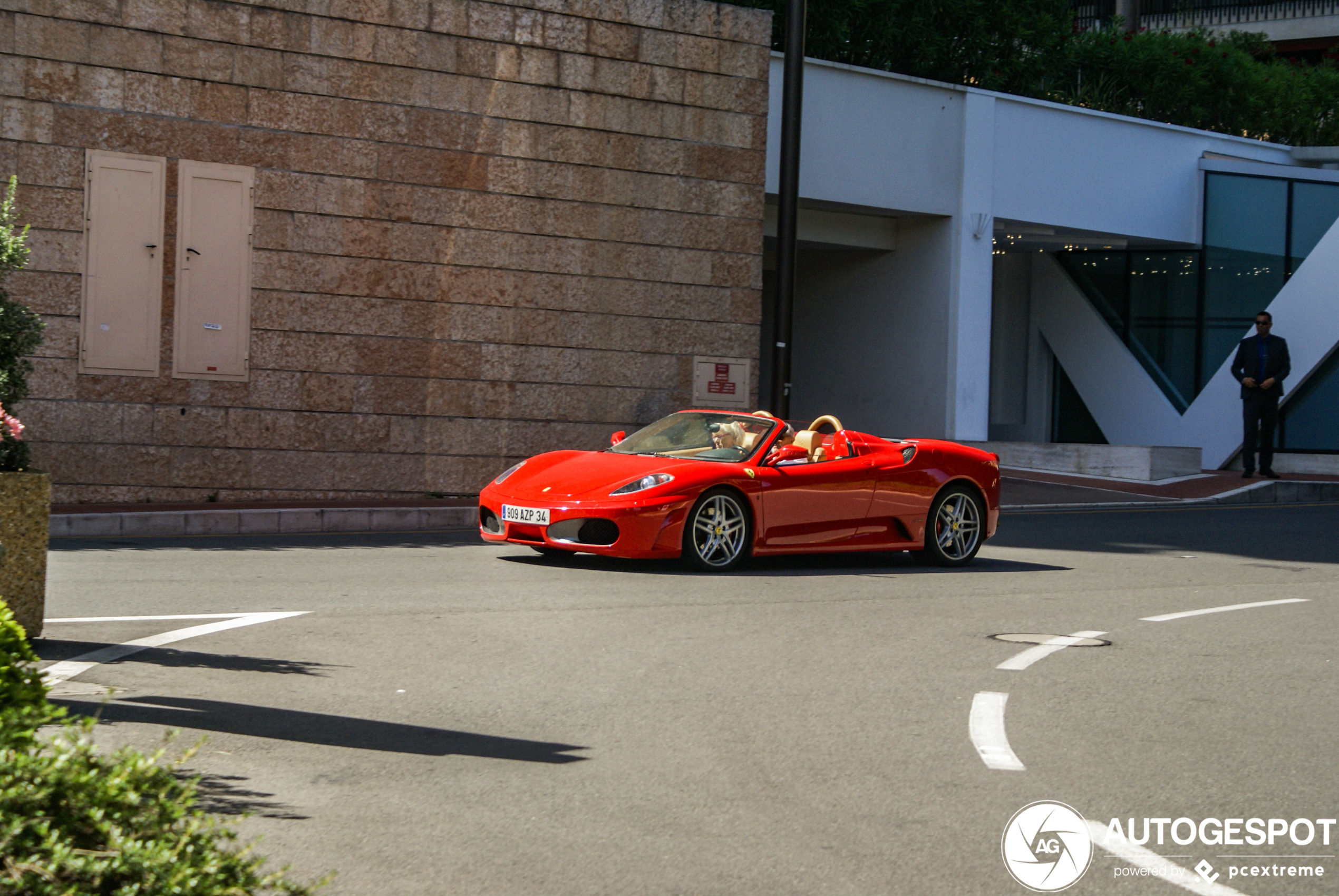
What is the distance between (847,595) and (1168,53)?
20.0 m

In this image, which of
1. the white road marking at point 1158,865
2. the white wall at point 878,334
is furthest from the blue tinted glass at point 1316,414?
the white road marking at point 1158,865

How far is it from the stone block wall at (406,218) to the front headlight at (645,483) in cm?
656

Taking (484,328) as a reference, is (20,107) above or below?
above

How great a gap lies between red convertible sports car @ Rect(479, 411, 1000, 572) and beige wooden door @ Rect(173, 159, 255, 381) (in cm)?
552

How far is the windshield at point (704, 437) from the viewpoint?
1062 cm

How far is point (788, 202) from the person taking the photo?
16.0m

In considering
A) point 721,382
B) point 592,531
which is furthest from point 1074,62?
point 592,531

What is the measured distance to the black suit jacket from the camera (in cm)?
1975

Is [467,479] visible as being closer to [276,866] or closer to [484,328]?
[484,328]

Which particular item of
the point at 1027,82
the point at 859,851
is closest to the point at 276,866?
the point at 859,851

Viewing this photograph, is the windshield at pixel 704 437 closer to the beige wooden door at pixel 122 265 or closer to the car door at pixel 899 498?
the car door at pixel 899 498

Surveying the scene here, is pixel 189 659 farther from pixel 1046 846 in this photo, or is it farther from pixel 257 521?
pixel 257 521

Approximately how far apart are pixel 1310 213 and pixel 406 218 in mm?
15169

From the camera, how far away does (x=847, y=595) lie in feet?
30.5
